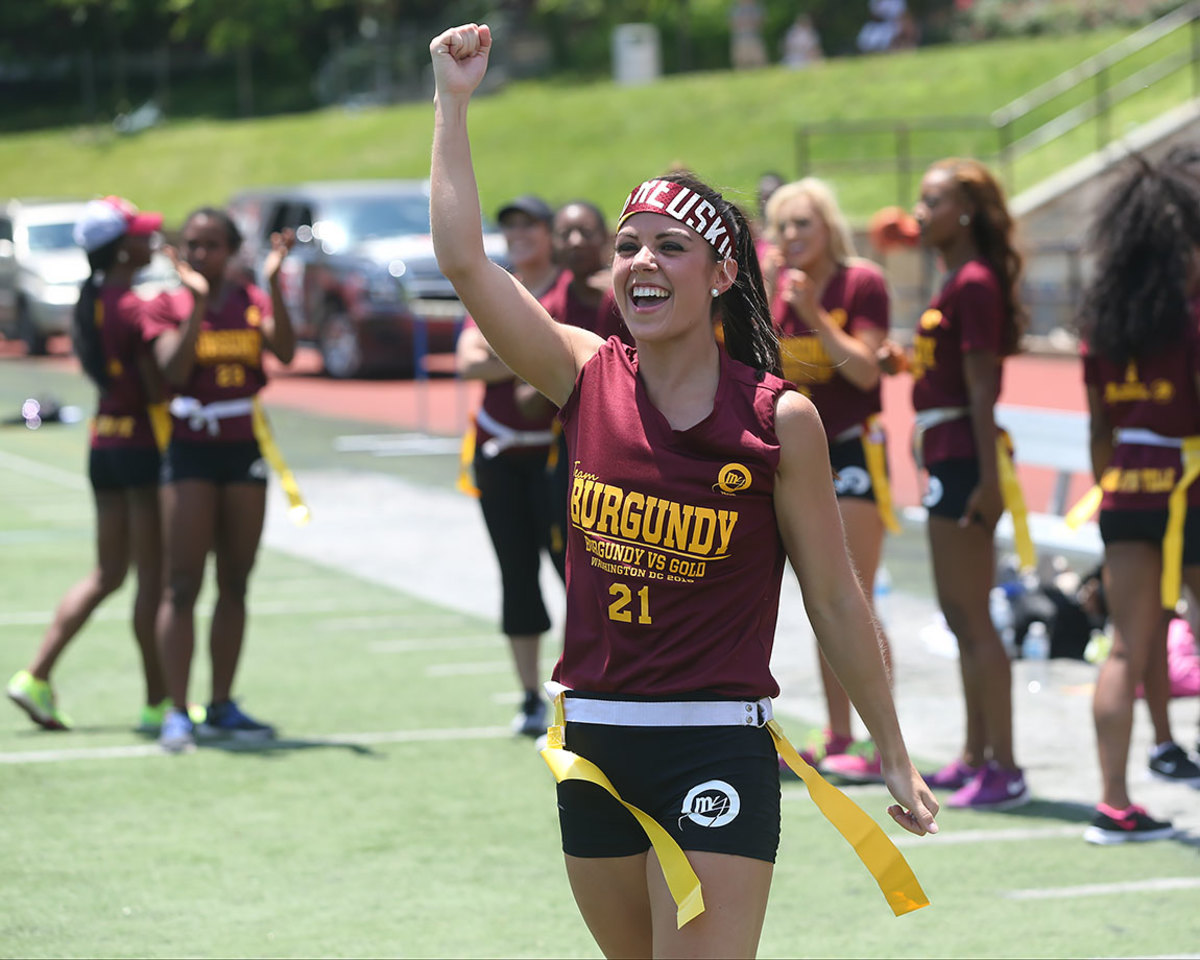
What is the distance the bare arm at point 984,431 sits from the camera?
669 centimetres

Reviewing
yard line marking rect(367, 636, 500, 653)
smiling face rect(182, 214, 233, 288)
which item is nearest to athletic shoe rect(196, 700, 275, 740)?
smiling face rect(182, 214, 233, 288)

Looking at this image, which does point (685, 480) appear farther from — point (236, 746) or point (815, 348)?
point (236, 746)

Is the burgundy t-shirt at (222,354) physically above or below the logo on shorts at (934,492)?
above

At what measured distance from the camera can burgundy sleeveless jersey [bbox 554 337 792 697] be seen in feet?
12.0

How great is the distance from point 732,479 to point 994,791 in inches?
142

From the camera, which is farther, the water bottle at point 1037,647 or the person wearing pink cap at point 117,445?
the water bottle at point 1037,647

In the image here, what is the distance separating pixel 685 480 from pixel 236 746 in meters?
4.72

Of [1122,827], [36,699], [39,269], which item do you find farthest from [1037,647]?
[39,269]

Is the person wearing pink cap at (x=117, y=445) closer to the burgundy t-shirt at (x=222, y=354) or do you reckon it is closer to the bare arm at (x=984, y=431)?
the burgundy t-shirt at (x=222, y=354)

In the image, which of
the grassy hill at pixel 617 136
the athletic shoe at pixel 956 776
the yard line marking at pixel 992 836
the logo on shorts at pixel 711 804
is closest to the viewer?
the logo on shorts at pixel 711 804

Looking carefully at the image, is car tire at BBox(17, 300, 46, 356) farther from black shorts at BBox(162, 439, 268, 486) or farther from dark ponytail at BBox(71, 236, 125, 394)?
black shorts at BBox(162, 439, 268, 486)

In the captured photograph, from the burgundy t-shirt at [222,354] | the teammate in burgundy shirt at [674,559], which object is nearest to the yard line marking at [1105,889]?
the teammate in burgundy shirt at [674,559]

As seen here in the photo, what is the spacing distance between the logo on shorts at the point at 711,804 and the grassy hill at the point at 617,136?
2367 centimetres

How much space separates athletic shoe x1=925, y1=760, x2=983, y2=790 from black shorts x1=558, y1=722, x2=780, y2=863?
3.52 metres
